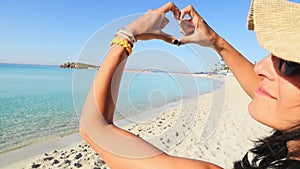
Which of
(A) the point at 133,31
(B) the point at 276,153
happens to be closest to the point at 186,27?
(A) the point at 133,31

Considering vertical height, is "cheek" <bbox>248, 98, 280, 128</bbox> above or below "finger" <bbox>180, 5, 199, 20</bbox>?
below

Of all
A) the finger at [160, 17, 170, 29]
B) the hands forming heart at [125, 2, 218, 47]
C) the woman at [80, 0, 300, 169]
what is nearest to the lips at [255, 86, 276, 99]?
the woman at [80, 0, 300, 169]

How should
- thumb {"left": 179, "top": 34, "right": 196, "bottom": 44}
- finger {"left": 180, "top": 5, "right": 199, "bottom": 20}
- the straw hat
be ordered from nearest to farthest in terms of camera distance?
the straw hat → thumb {"left": 179, "top": 34, "right": 196, "bottom": 44} → finger {"left": 180, "top": 5, "right": 199, "bottom": 20}

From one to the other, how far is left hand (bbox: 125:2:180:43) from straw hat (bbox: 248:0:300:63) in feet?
1.05

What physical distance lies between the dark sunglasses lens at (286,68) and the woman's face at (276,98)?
0.02 m

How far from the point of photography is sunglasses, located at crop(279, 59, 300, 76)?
78 cm

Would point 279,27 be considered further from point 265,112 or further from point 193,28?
point 193,28

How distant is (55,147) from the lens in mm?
5863

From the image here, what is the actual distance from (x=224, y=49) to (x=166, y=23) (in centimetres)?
56

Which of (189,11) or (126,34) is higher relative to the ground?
(189,11)

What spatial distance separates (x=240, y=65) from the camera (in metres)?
1.47

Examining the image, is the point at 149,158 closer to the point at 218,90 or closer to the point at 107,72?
the point at 107,72

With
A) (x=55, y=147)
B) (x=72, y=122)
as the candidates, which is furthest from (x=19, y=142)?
(x=72, y=122)

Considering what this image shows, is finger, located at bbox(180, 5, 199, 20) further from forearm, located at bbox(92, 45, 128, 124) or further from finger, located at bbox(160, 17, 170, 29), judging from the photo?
forearm, located at bbox(92, 45, 128, 124)
